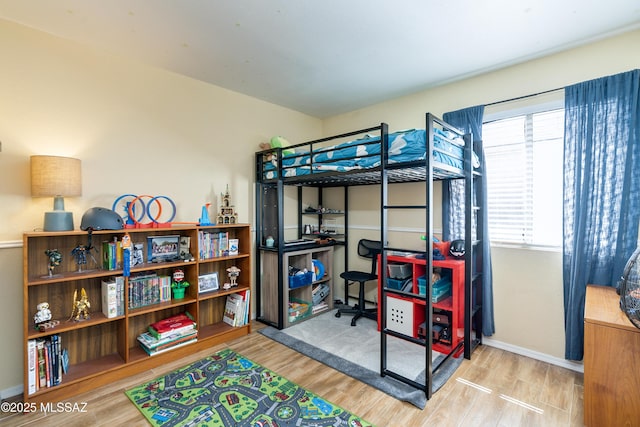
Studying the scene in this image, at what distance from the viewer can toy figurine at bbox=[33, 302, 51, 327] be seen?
1.99 meters

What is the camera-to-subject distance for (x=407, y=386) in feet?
6.98

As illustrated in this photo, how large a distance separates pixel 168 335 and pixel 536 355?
3234 millimetres

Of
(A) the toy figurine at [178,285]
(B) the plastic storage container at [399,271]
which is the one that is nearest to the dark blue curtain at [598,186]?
(B) the plastic storage container at [399,271]

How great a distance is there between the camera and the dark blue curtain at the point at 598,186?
2.05 meters

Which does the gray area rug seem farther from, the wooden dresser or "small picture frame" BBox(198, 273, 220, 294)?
the wooden dresser

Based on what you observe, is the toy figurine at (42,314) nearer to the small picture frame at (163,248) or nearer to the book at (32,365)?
the book at (32,365)

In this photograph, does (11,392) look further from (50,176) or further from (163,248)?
(50,176)

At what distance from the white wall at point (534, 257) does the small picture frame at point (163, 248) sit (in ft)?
Result: 9.91

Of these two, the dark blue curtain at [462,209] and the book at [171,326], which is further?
the dark blue curtain at [462,209]

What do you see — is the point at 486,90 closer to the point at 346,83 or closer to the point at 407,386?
the point at 346,83

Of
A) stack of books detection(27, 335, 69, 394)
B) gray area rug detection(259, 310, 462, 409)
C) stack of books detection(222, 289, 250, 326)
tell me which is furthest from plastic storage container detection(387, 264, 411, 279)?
stack of books detection(27, 335, 69, 394)

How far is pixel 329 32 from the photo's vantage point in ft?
7.03

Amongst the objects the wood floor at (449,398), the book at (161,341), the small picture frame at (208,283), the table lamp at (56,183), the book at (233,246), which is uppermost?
the table lamp at (56,183)

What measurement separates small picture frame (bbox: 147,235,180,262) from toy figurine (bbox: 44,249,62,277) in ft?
2.03
